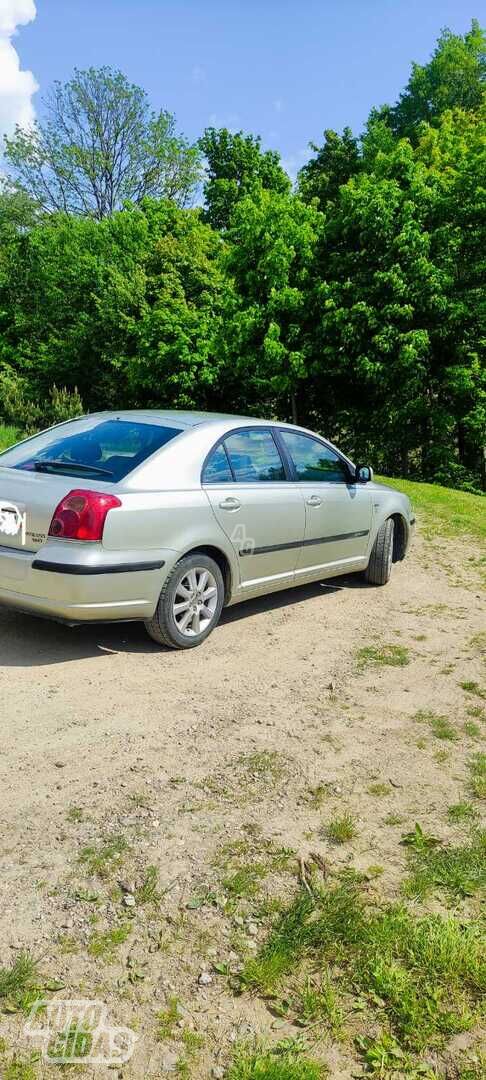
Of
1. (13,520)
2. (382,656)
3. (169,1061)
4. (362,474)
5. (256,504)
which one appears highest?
(362,474)

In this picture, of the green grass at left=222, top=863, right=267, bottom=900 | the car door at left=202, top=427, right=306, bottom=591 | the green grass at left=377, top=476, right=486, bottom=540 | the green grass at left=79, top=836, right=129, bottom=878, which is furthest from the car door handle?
the green grass at left=377, top=476, right=486, bottom=540

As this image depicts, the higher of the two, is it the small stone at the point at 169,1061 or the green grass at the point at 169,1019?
the green grass at the point at 169,1019

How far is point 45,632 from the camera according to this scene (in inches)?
218

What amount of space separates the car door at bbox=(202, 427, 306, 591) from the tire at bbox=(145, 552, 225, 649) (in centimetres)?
32

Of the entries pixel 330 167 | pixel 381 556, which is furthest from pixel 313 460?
pixel 330 167

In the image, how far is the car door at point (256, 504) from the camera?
18.2 feet

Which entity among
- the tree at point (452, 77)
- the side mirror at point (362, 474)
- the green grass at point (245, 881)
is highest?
the tree at point (452, 77)

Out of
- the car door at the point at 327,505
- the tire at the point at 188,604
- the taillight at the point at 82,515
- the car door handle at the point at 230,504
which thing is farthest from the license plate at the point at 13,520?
A: the car door at the point at 327,505

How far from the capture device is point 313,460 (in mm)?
6707

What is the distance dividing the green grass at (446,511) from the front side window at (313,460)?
12.5 feet

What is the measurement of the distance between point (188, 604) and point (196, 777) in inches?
70.6

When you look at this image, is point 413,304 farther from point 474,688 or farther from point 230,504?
point 474,688

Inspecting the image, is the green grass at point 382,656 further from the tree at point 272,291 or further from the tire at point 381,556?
the tree at point 272,291

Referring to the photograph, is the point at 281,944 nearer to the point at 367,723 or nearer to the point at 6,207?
the point at 367,723
